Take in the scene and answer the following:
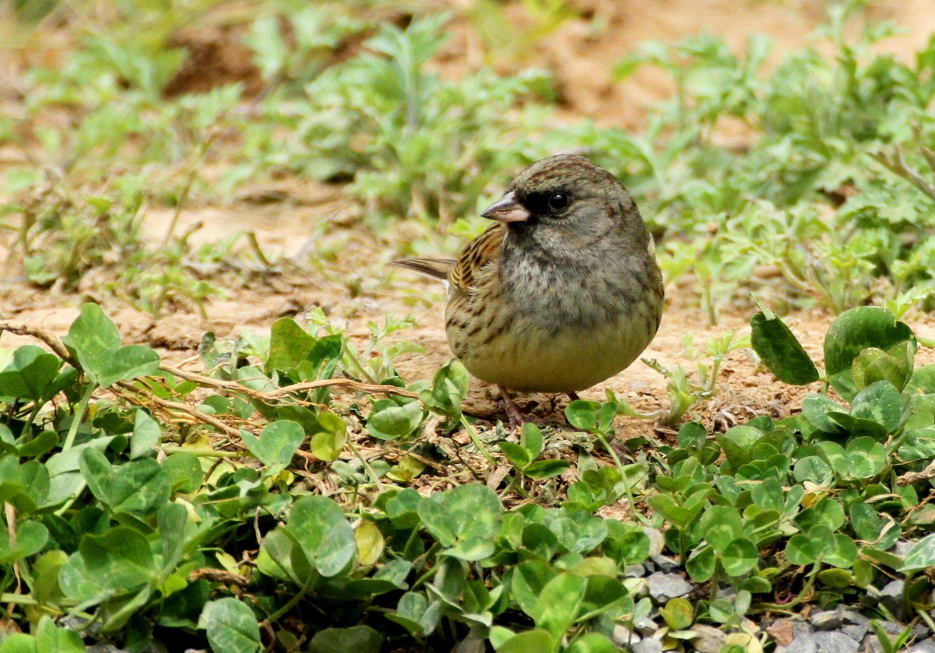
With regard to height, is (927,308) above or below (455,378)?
below

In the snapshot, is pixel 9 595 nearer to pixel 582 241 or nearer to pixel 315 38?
pixel 582 241

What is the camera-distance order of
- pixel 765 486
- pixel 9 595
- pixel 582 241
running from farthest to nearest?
pixel 582 241, pixel 765 486, pixel 9 595

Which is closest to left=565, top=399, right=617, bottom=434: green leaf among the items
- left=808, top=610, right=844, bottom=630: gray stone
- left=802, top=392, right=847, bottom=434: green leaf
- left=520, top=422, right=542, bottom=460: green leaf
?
left=520, top=422, right=542, bottom=460: green leaf

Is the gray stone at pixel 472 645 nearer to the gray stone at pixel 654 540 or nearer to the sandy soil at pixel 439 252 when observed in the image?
the gray stone at pixel 654 540

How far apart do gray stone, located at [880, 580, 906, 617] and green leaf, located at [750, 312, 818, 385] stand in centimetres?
87

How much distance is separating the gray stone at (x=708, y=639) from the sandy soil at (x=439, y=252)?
3.03ft

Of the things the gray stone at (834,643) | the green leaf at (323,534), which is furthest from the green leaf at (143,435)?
the gray stone at (834,643)

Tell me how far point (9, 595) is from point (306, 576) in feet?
2.23

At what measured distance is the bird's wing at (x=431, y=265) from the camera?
193 inches

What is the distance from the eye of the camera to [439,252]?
5625 mm

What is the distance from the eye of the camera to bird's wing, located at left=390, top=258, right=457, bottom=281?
4.91m

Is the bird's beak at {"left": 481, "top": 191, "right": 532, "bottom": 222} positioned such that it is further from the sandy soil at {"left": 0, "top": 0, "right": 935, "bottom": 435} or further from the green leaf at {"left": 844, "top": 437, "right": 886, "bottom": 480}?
the green leaf at {"left": 844, "top": 437, "right": 886, "bottom": 480}

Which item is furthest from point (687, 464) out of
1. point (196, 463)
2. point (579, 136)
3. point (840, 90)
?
point (840, 90)

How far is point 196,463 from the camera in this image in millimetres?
3209
